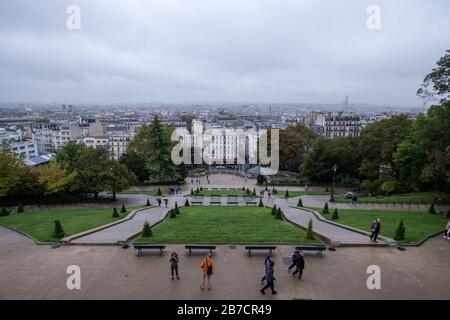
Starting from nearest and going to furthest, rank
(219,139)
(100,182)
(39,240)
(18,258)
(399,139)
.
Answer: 1. (18,258)
2. (39,240)
3. (100,182)
4. (399,139)
5. (219,139)

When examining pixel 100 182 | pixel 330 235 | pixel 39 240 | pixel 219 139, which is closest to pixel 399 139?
pixel 330 235

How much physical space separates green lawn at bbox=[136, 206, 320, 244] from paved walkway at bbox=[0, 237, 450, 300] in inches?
40.6

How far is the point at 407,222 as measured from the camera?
75.6ft

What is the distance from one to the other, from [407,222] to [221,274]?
52.0 feet

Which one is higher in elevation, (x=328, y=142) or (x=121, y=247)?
(x=328, y=142)

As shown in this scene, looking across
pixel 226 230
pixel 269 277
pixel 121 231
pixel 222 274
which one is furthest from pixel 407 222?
pixel 121 231

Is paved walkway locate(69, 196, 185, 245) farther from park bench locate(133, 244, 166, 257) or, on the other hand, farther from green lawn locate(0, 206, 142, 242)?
park bench locate(133, 244, 166, 257)

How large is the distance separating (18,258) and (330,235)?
1689 cm

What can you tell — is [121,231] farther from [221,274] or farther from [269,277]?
[269,277]

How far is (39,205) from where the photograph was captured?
3500cm

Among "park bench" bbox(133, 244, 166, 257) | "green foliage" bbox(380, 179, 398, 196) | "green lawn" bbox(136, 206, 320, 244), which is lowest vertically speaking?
"green foliage" bbox(380, 179, 398, 196)

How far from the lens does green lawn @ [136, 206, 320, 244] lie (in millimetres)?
18062

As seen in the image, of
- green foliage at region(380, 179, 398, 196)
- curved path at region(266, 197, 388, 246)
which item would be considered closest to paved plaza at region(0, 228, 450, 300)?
curved path at region(266, 197, 388, 246)

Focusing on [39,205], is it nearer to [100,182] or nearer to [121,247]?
[100,182]
